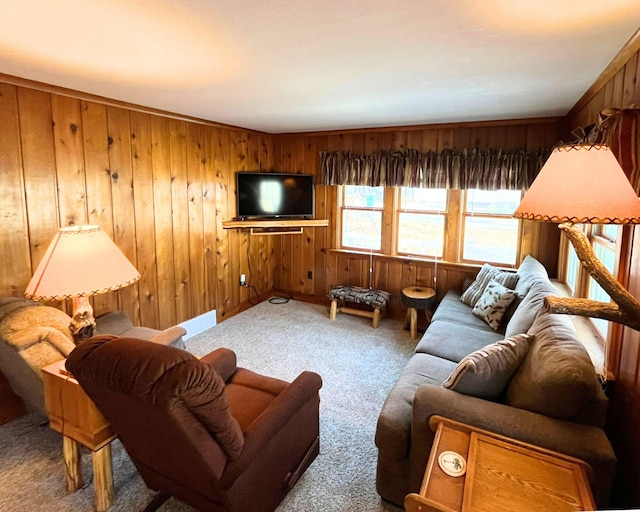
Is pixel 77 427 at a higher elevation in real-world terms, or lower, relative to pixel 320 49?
lower

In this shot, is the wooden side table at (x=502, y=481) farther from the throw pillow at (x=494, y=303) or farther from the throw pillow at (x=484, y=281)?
the throw pillow at (x=484, y=281)

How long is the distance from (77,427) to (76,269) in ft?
2.59

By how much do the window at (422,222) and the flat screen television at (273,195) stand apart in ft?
3.97

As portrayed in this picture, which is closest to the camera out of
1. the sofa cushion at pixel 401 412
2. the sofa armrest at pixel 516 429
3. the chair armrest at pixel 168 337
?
the sofa armrest at pixel 516 429

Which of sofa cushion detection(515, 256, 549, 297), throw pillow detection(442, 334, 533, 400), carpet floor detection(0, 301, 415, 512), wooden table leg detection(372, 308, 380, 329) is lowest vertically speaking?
carpet floor detection(0, 301, 415, 512)

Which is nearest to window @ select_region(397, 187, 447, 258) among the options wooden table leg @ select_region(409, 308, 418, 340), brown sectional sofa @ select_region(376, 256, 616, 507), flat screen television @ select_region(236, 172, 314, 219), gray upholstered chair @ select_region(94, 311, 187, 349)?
wooden table leg @ select_region(409, 308, 418, 340)

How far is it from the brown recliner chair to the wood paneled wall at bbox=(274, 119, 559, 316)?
9.26 feet

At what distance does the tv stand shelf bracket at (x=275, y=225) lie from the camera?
4559mm

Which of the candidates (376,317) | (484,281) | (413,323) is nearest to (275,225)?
(376,317)

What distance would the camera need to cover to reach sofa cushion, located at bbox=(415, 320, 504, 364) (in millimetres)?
2740

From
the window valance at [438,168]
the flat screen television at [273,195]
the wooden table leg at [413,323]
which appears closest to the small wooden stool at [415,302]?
the wooden table leg at [413,323]

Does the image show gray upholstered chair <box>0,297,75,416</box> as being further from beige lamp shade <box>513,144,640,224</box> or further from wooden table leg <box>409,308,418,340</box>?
wooden table leg <box>409,308,418,340</box>

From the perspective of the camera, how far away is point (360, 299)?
4.48 m

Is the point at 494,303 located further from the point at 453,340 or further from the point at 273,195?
the point at 273,195
